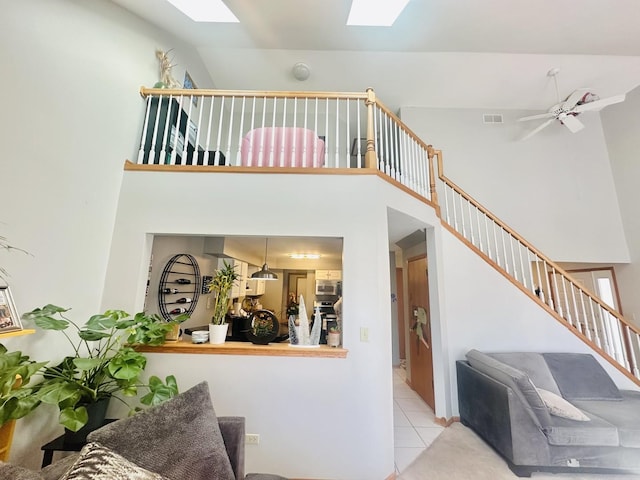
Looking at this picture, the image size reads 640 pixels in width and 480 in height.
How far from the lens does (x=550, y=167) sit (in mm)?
4633

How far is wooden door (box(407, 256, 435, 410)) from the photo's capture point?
3.58 meters

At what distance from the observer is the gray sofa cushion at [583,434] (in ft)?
7.08

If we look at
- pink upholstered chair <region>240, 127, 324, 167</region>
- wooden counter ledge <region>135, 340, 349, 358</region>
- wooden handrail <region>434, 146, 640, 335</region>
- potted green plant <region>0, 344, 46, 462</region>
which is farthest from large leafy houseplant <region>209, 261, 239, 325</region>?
wooden handrail <region>434, 146, 640, 335</region>

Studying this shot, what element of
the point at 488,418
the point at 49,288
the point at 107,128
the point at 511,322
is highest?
the point at 107,128

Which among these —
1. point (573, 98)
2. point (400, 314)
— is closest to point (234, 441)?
point (400, 314)

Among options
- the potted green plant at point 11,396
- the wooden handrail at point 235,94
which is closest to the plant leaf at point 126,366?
the potted green plant at point 11,396

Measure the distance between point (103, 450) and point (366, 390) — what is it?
170 cm

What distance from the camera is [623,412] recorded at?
243 cm

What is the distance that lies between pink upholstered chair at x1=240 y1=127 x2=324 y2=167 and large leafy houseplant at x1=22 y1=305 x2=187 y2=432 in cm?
166

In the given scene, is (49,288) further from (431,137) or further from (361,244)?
(431,137)

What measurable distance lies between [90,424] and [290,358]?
4.47 feet

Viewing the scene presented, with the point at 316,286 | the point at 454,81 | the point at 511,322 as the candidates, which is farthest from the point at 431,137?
the point at 316,286

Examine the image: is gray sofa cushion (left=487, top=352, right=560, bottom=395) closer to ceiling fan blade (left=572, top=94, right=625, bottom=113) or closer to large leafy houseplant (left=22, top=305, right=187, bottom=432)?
large leafy houseplant (left=22, top=305, right=187, bottom=432)

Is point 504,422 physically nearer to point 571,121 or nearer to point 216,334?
point 216,334
